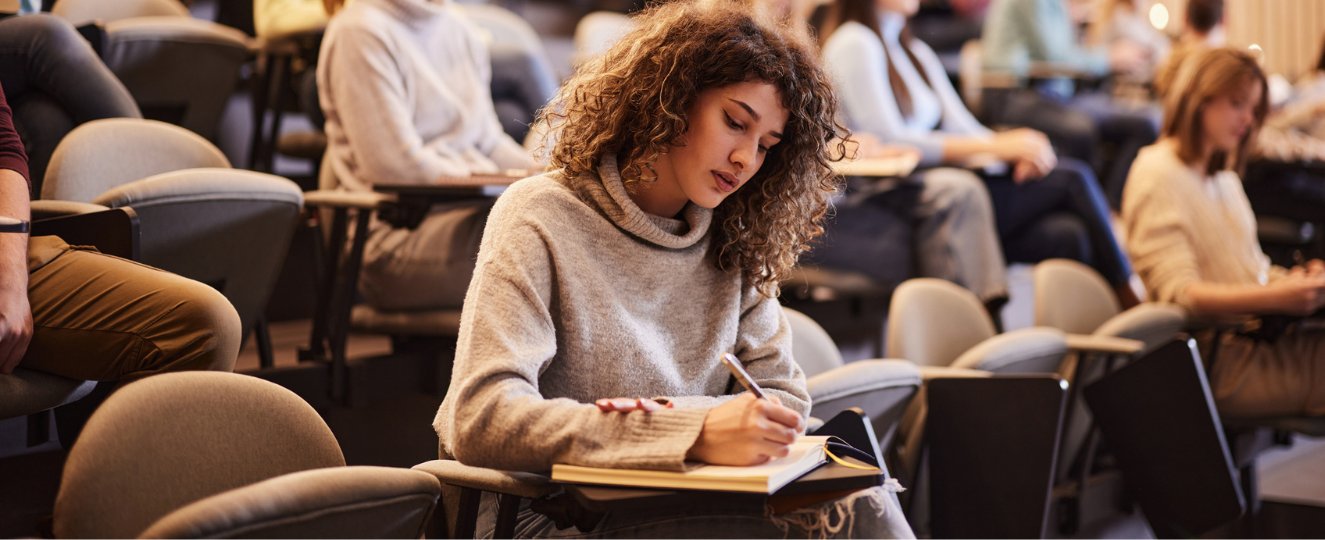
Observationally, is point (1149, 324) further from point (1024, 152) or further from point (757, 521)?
point (757, 521)

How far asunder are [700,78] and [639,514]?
58 cm

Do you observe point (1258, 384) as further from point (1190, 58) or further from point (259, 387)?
point (259, 387)

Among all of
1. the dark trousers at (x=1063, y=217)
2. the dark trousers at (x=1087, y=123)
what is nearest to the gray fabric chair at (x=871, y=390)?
the dark trousers at (x=1063, y=217)

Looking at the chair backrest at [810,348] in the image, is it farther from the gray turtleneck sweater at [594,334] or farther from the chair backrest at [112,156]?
the chair backrest at [112,156]

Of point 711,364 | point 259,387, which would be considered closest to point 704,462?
point 711,364

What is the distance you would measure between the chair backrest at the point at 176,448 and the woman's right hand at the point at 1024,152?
8.35 ft

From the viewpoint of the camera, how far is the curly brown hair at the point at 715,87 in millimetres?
1325

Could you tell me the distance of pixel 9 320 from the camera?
4.27 feet

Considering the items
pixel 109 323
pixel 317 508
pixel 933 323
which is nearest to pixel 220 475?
pixel 317 508

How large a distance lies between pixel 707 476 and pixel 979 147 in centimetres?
242

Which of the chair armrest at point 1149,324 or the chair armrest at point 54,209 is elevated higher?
the chair armrest at point 54,209

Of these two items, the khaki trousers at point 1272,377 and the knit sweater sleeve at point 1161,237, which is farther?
the knit sweater sleeve at point 1161,237

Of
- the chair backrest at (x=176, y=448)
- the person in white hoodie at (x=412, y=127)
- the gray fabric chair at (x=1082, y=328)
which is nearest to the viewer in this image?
the chair backrest at (x=176, y=448)

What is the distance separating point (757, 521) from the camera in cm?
110
